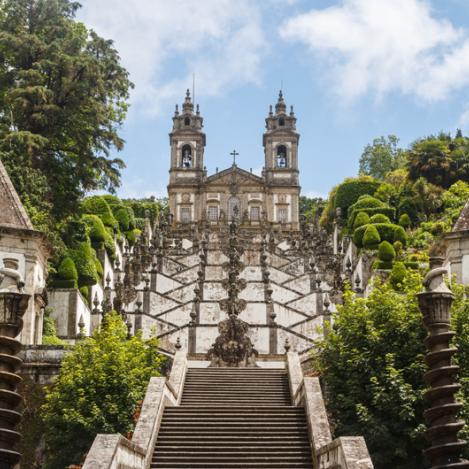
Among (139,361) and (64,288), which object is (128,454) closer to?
(139,361)

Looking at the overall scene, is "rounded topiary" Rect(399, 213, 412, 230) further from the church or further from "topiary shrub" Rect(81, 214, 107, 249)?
the church

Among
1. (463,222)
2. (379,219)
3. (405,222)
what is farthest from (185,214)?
(463,222)

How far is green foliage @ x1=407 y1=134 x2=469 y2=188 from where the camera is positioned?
169 ft

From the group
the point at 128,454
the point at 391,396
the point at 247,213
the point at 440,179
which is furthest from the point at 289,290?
the point at 247,213

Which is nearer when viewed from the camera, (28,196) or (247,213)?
(28,196)

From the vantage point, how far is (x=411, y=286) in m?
21.1

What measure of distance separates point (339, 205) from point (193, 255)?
15.7 m

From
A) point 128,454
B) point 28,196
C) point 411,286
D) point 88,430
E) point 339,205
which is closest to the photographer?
point 128,454

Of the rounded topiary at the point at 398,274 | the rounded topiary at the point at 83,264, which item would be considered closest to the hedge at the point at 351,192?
the rounded topiary at the point at 398,274

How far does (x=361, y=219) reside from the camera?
52594mm

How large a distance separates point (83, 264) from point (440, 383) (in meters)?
30.3

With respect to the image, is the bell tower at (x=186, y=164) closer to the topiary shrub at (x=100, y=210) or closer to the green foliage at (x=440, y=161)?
the topiary shrub at (x=100, y=210)

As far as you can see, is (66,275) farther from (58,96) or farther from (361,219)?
(361,219)

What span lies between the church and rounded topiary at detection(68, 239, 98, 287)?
36.8 meters
